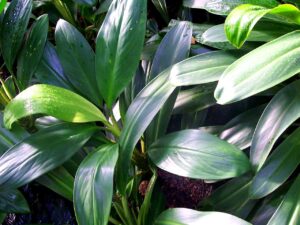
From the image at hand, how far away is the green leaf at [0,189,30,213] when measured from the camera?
2.78 feet

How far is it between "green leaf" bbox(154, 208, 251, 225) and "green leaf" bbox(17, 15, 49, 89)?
0.44 metres

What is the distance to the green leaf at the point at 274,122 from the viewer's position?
0.64 meters

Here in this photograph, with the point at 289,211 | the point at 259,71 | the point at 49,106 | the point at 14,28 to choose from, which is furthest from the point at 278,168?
the point at 14,28

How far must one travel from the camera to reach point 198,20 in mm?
1226

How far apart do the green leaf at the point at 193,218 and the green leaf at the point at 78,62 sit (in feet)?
0.92

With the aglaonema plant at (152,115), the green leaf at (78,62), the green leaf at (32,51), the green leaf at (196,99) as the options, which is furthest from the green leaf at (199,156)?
the green leaf at (32,51)

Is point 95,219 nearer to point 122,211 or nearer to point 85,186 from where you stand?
point 85,186

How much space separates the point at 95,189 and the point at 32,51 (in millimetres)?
409

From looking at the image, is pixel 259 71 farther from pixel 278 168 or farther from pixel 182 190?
pixel 182 190

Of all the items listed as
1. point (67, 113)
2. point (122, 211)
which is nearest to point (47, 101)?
point (67, 113)

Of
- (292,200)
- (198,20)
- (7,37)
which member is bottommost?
(292,200)

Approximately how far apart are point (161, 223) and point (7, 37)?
55cm

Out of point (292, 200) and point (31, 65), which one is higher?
point (31, 65)

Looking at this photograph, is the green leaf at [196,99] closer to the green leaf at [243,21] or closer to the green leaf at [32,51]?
the green leaf at [243,21]
